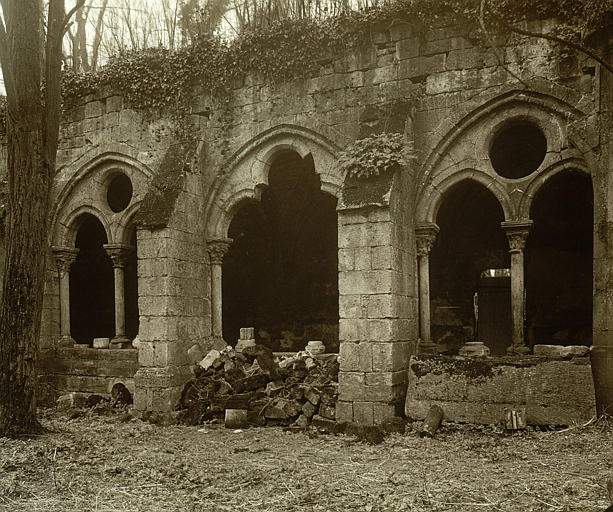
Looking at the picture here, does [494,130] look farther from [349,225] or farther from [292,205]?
[292,205]

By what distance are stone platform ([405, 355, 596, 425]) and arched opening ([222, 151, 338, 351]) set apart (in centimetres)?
515

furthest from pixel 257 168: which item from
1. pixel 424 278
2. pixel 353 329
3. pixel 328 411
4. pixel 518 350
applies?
pixel 518 350

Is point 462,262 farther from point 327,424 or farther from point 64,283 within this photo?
point 64,283

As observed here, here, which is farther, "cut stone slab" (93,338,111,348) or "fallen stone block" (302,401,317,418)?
"cut stone slab" (93,338,111,348)

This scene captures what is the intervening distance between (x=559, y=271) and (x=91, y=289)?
9342 millimetres

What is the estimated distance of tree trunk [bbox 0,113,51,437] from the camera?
668 centimetres

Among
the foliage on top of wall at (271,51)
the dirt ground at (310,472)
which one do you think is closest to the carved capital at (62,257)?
the foliage on top of wall at (271,51)

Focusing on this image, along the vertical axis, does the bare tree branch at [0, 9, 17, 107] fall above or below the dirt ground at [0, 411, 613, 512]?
above

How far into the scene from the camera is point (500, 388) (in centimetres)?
674

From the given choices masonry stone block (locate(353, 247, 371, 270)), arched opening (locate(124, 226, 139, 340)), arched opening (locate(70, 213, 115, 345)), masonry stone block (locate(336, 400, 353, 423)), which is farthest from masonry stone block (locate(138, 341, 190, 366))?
arched opening (locate(124, 226, 139, 340))

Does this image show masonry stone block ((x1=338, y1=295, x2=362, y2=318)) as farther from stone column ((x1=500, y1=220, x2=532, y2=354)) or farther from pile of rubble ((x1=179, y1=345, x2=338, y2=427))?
stone column ((x1=500, y1=220, x2=532, y2=354))

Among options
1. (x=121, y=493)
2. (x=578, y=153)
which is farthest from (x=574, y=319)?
(x=121, y=493)

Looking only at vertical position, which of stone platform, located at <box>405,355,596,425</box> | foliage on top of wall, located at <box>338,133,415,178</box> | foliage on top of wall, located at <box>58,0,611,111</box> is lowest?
stone platform, located at <box>405,355,596,425</box>

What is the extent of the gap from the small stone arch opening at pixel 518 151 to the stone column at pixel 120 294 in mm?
6213
